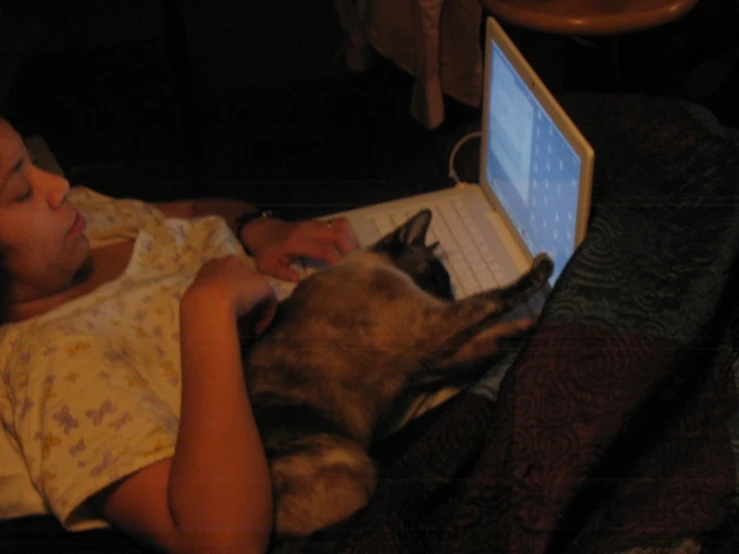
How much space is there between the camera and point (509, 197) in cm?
104

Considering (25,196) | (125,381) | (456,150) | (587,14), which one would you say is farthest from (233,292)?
(587,14)

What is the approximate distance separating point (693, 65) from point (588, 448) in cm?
89

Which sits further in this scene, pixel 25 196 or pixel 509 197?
pixel 509 197

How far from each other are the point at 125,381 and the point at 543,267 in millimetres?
429

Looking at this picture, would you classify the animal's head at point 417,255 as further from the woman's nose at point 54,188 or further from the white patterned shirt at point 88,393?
the woman's nose at point 54,188

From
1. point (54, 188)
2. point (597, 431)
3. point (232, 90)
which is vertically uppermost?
point (54, 188)

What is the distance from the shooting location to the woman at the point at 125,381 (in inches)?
28.2

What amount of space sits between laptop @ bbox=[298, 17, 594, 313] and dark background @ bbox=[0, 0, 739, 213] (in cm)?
27

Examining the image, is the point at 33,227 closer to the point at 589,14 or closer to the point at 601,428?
the point at 601,428

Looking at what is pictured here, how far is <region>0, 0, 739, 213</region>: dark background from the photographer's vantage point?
4.67 ft

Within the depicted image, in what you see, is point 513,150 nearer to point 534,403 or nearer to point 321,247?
point 321,247

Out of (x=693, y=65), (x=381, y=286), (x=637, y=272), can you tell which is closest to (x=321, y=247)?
(x=381, y=286)

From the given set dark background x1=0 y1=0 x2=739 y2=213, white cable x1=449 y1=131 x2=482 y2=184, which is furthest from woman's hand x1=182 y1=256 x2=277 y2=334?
dark background x1=0 y1=0 x2=739 y2=213

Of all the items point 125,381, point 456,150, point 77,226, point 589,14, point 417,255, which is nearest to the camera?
point 125,381
